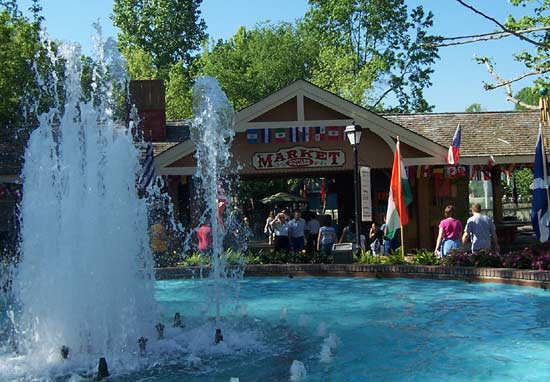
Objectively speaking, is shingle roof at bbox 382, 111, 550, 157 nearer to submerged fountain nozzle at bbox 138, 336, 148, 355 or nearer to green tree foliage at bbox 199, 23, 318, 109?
submerged fountain nozzle at bbox 138, 336, 148, 355

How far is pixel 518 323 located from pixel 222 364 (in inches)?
191

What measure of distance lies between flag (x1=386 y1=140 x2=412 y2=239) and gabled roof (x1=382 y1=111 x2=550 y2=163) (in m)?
5.52

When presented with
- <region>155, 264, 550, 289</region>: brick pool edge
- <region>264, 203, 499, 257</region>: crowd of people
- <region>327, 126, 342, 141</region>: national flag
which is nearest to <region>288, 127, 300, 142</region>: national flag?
<region>327, 126, 342, 141</region>: national flag

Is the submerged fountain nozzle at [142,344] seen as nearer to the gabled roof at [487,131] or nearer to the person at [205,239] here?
the person at [205,239]

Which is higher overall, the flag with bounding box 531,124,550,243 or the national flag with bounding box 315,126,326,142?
the national flag with bounding box 315,126,326,142

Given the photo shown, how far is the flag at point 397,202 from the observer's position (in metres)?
16.7

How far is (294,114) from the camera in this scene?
22.0 metres

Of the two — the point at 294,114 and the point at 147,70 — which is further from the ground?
the point at 147,70

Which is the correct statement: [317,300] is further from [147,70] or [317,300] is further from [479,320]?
[147,70]

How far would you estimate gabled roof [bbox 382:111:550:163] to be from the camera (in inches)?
867

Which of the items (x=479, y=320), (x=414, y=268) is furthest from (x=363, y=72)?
(x=479, y=320)

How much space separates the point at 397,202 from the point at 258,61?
3590 centimetres

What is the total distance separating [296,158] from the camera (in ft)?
72.7

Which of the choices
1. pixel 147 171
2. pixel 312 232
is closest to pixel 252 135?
pixel 147 171
